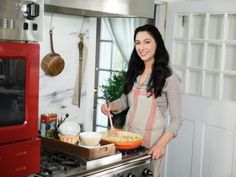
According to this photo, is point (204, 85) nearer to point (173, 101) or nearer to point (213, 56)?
point (213, 56)

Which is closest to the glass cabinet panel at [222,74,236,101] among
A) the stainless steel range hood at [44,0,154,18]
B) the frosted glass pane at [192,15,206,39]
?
the frosted glass pane at [192,15,206,39]

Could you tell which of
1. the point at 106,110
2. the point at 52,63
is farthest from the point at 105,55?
the point at 106,110

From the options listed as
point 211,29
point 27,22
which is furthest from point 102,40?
point 27,22

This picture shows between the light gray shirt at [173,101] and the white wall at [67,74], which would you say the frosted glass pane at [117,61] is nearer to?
the white wall at [67,74]

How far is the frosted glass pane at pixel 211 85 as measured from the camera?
260 cm

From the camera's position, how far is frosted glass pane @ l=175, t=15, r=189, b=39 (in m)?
2.77

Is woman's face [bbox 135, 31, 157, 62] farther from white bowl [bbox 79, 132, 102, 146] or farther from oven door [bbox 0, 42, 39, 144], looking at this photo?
oven door [bbox 0, 42, 39, 144]

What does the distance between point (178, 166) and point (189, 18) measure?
1148mm

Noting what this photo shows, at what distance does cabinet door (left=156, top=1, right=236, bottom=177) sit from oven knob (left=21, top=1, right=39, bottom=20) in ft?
5.27

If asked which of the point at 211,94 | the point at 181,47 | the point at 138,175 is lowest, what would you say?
the point at 138,175

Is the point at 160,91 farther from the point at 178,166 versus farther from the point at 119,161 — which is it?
the point at 178,166

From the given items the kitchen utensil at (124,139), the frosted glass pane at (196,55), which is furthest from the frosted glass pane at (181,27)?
the kitchen utensil at (124,139)

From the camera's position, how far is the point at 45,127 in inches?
79.7

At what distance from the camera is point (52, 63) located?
84.4 inches
